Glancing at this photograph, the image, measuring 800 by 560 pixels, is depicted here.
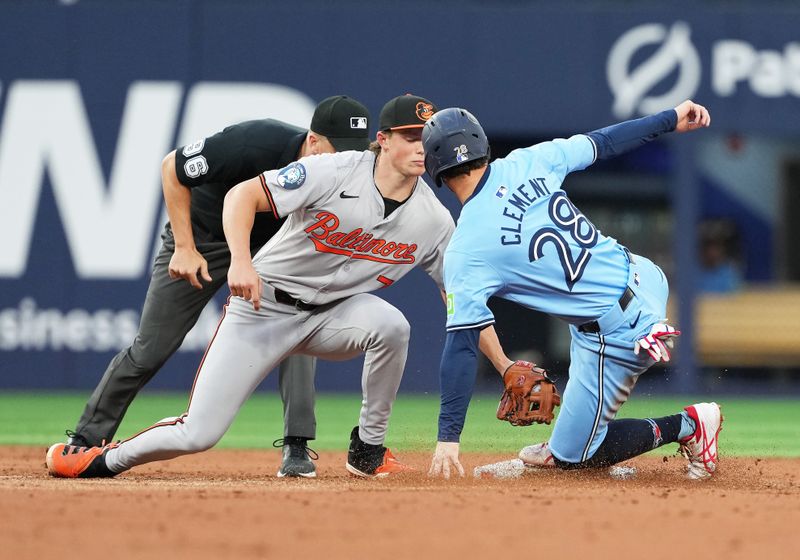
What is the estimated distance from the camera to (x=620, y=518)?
401 cm

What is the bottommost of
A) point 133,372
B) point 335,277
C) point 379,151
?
point 133,372

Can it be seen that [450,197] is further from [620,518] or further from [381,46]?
[620,518]

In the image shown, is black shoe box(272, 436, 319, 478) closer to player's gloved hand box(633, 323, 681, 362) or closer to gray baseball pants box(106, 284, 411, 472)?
gray baseball pants box(106, 284, 411, 472)

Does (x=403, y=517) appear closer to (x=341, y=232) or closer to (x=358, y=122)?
(x=341, y=232)

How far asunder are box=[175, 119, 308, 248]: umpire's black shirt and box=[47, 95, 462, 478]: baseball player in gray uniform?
1.12 ft

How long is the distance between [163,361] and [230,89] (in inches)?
224

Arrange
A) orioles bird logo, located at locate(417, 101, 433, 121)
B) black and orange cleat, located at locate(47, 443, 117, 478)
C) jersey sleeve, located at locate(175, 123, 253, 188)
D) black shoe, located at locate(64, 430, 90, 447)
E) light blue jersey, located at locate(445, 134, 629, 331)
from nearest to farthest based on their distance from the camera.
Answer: light blue jersey, located at locate(445, 134, 629, 331) < orioles bird logo, located at locate(417, 101, 433, 121) < black and orange cleat, located at locate(47, 443, 117, 478) < jersey sleeve, located at locate(175, 123, 253, 188) < black shoe, located at locate(64, 430, 90, 447)

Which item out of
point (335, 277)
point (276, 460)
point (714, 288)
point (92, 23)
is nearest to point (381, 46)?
point (92, 23)

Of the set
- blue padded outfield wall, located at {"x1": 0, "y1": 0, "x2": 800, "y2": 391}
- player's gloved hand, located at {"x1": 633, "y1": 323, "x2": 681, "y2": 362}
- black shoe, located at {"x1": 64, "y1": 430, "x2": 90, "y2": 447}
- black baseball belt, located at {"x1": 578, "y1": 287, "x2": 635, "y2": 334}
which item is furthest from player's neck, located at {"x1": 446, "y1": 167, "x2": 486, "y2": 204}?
blue padded outfield wall, located at {"x1": 0, "y1": 0, "x2": 800, "y2": 391}

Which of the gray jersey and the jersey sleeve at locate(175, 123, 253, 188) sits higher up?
the jersey sleeve at locate(175, 123, 253, 188)

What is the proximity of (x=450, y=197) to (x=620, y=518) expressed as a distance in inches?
286

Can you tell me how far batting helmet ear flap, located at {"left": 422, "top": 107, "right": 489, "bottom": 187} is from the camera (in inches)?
188

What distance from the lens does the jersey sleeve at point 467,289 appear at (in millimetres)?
4652

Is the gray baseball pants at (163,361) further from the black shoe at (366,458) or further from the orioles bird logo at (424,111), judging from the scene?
the orioles bird logo at (424,111)
